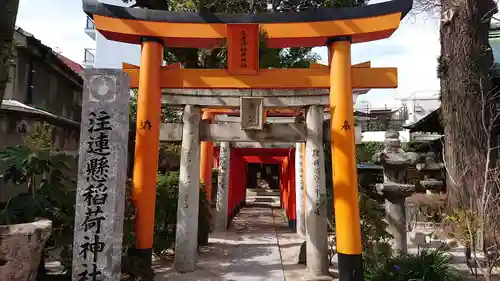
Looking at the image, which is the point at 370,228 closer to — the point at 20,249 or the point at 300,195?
the point at 300,195

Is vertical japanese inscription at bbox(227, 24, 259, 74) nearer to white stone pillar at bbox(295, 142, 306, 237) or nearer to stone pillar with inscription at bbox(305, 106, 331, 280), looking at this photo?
stone pillar with inscription at bbox(305, 106, 331, 280)

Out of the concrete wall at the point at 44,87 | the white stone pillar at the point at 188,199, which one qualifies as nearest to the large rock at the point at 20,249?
the white stone pillar at the point at 188,199

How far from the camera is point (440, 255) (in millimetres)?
6148

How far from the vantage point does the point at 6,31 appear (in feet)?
14.1

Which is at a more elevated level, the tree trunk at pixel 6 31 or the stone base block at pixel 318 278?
the tree trunk at pixel 6 31

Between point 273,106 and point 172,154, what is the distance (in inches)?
197

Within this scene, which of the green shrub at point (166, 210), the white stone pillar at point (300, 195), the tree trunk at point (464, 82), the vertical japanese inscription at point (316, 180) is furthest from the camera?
the white stone pillar at point (300, 195)

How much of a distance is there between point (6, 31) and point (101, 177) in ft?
7.00

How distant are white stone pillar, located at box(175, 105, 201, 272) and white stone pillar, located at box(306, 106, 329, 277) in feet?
7.40

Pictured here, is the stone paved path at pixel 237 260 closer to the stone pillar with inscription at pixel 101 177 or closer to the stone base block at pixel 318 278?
the stone base block at pixel 318 278

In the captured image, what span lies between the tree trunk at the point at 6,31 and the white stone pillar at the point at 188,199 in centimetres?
369

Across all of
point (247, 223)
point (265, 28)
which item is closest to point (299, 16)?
point (265, 28)

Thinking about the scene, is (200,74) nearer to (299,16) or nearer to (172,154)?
(299,16)

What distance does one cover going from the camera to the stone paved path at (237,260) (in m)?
7.18
